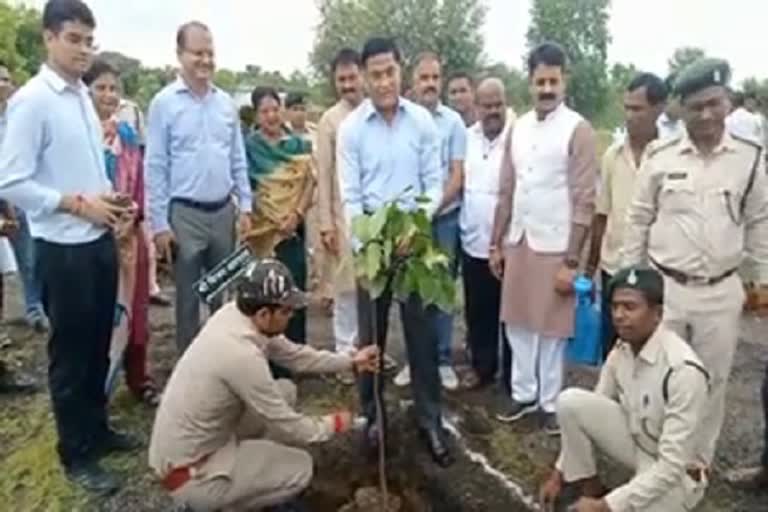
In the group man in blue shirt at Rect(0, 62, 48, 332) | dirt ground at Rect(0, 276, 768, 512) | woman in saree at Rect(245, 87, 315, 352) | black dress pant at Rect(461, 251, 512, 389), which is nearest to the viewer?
dirt ground at Rect(0, 276, 768, 512)

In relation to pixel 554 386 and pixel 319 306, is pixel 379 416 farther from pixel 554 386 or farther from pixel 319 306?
pixel 319 306

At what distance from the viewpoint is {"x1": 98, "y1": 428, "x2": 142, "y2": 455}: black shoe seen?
4844mm

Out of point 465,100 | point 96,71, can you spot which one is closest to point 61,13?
point 96,71

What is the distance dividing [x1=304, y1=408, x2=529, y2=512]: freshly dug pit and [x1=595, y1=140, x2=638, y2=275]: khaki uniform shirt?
1327mm

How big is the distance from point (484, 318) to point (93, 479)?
250 cm

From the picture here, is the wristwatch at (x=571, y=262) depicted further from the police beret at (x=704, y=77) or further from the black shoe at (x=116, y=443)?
the black shoe at (x=116, y=443)

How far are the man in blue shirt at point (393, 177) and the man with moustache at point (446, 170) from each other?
2.64 feet

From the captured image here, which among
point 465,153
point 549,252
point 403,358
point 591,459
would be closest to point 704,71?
point 549,252

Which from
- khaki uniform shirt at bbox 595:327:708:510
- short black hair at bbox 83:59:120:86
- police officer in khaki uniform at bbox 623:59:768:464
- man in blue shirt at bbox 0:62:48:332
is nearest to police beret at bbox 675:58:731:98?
police officer in khaki uniform at bbox 623:59:768:464

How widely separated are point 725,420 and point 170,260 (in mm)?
3302

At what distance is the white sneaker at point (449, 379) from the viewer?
5.83 meters

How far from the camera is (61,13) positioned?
4.16 m

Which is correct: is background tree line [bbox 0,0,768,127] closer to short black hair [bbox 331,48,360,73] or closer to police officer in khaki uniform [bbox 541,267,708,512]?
short black hair [bbox 331,48,360,73]

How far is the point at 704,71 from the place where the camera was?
Answer: 3.97 metres
